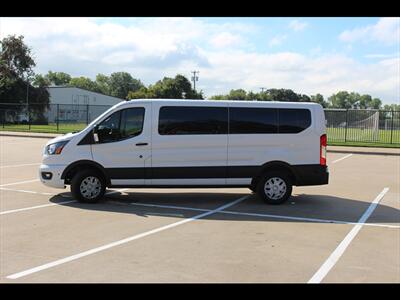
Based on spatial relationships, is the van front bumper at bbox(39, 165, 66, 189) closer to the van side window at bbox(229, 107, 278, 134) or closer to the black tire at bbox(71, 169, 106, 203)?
the black tire at bbox(71, 169, 106, 203)

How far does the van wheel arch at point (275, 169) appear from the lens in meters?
9.61

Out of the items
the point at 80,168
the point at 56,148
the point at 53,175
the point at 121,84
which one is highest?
the point at 121,84

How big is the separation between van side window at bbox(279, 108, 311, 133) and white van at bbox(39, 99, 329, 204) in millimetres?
21

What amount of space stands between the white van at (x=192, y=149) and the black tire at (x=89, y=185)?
20 millimetres

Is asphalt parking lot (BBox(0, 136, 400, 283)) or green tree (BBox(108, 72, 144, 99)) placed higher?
green tree (BBox(108, 72, 144, 99))

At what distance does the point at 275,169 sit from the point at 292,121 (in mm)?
1051

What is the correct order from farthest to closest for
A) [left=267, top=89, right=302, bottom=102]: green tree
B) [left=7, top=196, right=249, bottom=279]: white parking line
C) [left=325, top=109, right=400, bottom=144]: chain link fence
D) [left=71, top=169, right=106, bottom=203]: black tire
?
[left=267, top=89, right=302, bottom=102]: green tree → [left=325, top=109, right=400, bottom=144]: chain link fence → [left=71, top=169, right=106, bottom=203]: black tire → [left=7, top=196, right=249, bottom=279]: white parking line

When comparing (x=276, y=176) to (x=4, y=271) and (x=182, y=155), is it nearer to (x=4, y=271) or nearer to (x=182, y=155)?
(x=182, y=155)

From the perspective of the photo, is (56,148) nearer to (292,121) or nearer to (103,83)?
(292,121)

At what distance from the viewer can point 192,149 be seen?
31.4ft

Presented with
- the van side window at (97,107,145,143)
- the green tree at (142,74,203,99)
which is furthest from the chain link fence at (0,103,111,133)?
the van side window at (97,107,145,143)

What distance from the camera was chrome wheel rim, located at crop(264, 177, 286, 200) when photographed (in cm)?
961

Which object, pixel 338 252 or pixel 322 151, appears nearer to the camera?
pixel 338 252

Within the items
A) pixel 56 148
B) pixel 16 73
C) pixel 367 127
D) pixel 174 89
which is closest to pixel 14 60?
pixel 16 73
